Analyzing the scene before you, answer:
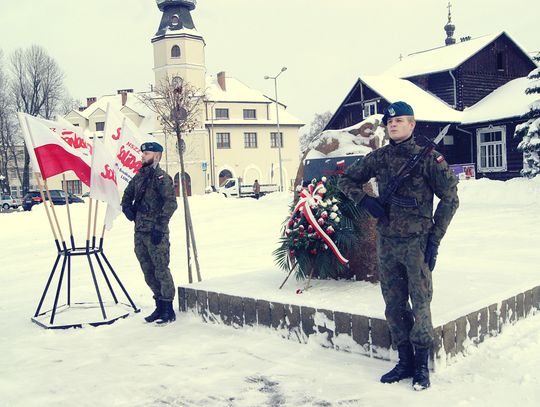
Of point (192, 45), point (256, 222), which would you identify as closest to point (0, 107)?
point (192, 45)

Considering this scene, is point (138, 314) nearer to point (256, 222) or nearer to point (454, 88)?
point (256, 222)

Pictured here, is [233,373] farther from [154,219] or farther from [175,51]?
[175,51]

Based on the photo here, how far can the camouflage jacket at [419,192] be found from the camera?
151 inches

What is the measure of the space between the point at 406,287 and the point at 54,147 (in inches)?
171

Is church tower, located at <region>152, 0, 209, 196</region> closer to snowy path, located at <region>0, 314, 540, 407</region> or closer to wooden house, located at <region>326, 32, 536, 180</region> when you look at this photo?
wooden house, located at <region>326, 32, 536, 180</region>

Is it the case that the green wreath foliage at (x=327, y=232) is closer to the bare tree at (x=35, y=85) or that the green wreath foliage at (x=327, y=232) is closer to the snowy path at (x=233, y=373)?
the snowy path at (x=233, y=373)

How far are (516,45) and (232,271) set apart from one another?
29502mm

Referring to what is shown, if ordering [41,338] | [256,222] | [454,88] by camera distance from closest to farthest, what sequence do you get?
[41,338], [256,222], [454,88]

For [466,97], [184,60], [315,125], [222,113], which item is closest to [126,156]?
[466,97]

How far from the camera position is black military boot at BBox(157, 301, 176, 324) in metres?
6.03

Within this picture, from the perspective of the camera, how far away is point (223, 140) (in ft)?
170

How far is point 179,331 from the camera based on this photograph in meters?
5.68

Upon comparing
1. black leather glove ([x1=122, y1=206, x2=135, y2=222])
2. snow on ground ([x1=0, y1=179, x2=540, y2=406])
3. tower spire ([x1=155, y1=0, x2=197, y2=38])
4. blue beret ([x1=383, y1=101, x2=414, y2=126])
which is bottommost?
snow on ground ([x1=0, y1=179, x2=540, y2=406])

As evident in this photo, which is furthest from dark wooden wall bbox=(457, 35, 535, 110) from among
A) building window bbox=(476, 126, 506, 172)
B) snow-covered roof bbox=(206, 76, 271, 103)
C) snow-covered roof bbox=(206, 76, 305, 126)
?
snow-covered roof bbox=(206, 76, 271, 103)
